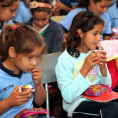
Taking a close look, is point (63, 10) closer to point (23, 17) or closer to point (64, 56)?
point (23, 17)

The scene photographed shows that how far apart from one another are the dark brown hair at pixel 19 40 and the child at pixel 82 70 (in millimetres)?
356

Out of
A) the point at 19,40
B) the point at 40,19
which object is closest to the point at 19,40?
the point at 19,40

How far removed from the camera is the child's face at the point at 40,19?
2854mm

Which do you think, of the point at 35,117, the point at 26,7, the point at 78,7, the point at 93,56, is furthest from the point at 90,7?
the point at 35,117

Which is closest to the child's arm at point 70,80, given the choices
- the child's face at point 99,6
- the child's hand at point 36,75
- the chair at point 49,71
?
the chair at point 49,71

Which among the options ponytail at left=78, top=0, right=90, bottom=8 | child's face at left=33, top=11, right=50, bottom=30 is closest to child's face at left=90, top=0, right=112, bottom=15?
ponytail at left=78, top=0, right=90, bottom=8

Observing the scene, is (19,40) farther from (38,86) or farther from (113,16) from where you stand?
(113,16)

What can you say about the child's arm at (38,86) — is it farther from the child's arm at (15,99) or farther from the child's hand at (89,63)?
the child's hand at (89,63)

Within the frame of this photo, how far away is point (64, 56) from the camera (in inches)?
87.0

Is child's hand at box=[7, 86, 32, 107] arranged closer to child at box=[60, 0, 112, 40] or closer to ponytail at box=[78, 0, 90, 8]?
child at box=[60, 0, 112, 40]

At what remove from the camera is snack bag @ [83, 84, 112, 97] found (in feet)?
6.99

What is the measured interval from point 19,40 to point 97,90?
77cm

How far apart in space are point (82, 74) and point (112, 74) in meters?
0.46

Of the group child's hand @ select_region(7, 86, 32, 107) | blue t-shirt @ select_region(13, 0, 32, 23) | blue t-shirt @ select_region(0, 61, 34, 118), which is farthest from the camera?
blue t-shirt @ select_region(13, 0, 32, 23)
